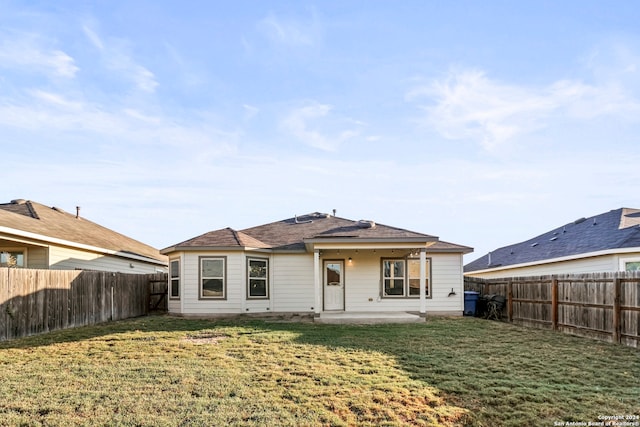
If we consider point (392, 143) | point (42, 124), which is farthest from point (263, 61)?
point (42, 124)

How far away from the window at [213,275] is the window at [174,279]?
3.46ft

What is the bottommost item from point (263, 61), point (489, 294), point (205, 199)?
point (489, 294)

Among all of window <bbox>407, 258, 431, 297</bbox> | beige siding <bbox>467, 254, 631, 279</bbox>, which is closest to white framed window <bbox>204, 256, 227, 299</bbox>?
window <bbox>407, 258, 431, 297</bbox>

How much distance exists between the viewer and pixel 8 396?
18.0 feet

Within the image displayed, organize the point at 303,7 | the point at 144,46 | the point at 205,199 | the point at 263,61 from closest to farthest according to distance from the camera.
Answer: the point at 303,7 → the point at 144,46 → the point at 263,61 → the point at 205,199

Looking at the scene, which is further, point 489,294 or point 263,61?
point 489,294

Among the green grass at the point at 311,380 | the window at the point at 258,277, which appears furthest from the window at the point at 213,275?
the green grass at the point at 311,380

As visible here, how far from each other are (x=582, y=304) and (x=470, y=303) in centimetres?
538

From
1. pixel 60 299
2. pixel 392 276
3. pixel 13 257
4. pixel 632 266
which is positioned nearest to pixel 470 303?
pixel 392 276

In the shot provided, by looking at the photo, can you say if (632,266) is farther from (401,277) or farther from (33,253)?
(33,253)

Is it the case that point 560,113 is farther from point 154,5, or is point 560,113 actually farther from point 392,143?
point 154,5

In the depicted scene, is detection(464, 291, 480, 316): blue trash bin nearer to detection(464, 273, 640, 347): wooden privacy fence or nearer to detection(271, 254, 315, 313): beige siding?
detection(464, 273, 640, 347): wooden privacy fence

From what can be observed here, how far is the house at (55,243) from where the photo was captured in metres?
13.5

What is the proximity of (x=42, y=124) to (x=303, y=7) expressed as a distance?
9438mm
